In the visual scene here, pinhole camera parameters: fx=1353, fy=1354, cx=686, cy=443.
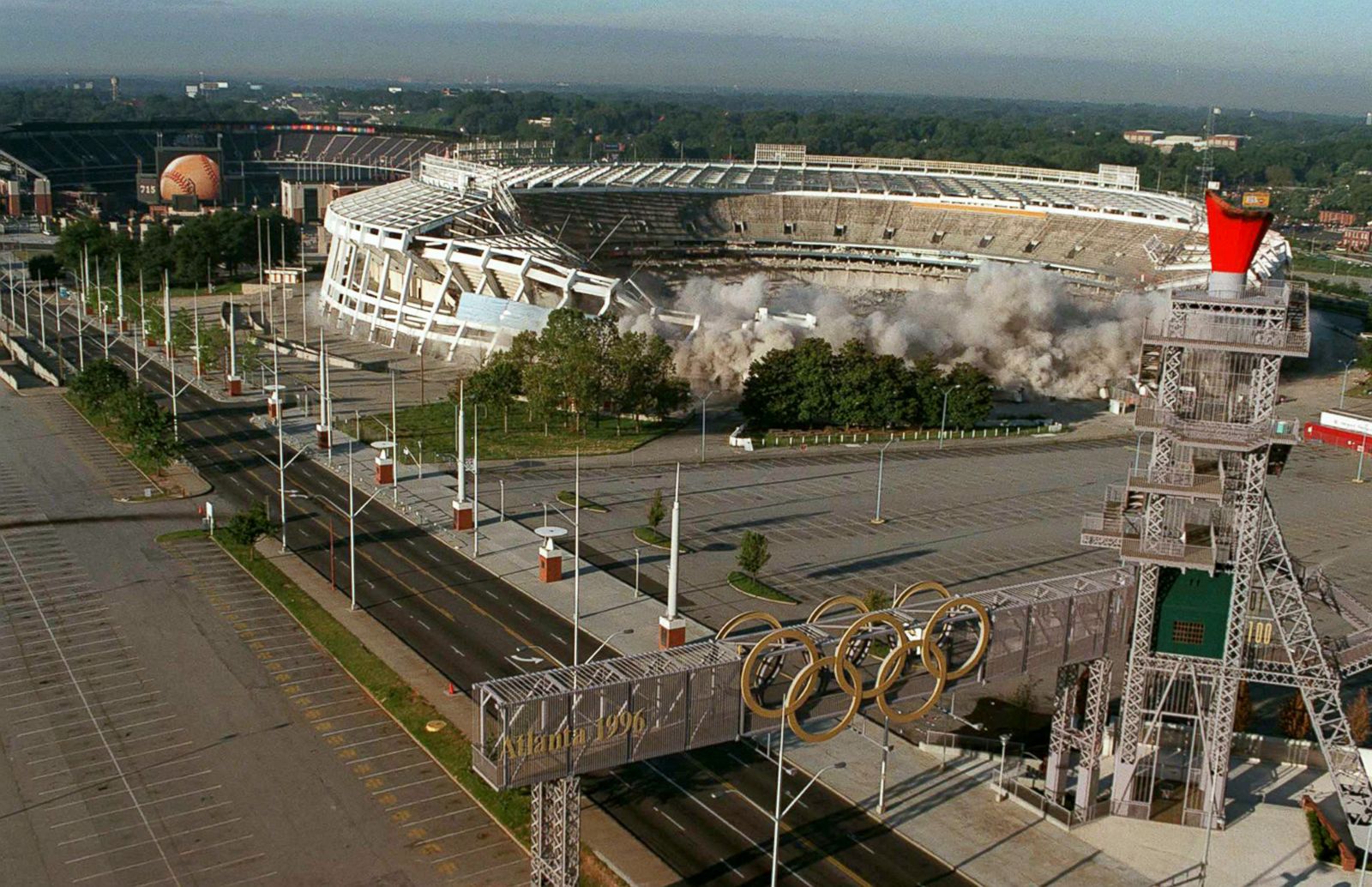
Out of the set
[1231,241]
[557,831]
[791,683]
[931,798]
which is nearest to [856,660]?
[791,683]

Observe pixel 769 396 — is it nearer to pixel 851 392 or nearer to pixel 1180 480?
pixel 851 392

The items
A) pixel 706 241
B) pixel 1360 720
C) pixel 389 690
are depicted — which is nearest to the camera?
pixel 1360 720

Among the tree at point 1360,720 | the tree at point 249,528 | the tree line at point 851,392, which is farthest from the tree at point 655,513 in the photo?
the tree at point 1360,720

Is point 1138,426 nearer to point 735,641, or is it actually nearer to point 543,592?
point 735,641

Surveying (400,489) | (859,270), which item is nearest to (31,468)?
(400,489)

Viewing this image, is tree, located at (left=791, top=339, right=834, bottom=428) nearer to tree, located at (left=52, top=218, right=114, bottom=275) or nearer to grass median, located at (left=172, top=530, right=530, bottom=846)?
grass median, located at (left=172, top=530, right=530, bottom=846)

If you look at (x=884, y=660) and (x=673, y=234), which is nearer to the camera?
(x=884, y=660)
